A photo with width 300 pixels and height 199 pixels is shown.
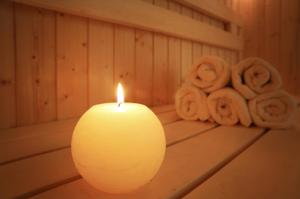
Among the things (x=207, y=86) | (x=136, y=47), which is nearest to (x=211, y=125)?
(x=207, y=86)

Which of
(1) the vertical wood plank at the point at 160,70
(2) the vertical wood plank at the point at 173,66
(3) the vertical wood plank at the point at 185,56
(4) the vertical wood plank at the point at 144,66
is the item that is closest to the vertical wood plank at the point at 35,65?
(4) the vertical wood plank at the point at 144,66

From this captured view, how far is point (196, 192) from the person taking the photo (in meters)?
0.44

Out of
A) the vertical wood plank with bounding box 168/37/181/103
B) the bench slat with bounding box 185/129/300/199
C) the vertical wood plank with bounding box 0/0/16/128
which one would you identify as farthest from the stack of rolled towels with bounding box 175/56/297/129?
the vertical wood plank with bounding box 0/0/16/128

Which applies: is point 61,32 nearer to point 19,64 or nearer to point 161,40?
point 19,64

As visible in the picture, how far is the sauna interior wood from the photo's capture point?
→ 1.53 feet

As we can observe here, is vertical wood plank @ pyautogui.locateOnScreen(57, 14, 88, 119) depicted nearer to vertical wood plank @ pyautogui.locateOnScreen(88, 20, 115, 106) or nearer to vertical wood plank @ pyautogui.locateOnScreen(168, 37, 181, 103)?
vertical wood plank @ pyautogui.locateOnScreen(88, 20, 115, 106)

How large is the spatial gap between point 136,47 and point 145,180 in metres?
0.99

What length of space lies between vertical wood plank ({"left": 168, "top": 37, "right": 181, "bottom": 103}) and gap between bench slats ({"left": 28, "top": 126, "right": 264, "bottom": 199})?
0.68 m

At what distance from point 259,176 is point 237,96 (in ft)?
1.64

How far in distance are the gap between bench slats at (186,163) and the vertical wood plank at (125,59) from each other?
53 centimetres

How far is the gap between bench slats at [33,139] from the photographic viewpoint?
61 centimetres

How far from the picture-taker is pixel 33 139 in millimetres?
719

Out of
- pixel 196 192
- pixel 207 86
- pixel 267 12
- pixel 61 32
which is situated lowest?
pixel 196 192

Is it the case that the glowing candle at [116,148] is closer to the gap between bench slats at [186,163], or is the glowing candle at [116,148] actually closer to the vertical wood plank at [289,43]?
the gap between bench slats at [186,163]
